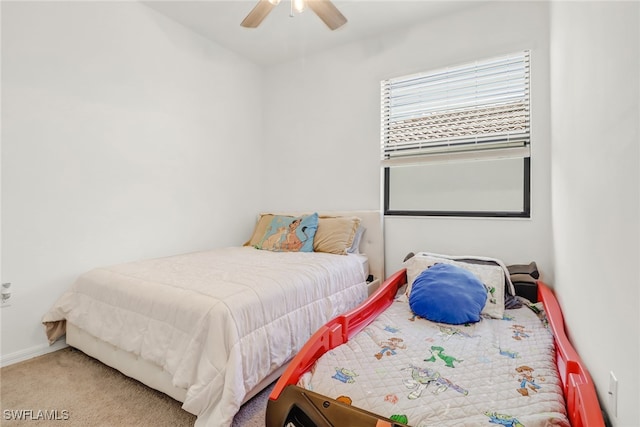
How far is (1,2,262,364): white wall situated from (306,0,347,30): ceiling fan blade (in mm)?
1610

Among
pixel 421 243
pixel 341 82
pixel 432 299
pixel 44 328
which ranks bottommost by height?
pixel 44 328

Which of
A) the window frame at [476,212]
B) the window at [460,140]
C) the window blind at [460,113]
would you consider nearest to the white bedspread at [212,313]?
the window frame at [476,212]

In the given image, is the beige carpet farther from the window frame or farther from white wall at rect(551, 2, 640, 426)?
the window frame

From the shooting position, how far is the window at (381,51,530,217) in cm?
254

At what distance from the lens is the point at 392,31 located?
3.01 metres

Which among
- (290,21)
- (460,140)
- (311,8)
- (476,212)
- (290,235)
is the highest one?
(290,21)

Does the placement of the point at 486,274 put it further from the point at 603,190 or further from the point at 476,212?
the point at 603,190

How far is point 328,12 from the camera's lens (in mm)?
1978

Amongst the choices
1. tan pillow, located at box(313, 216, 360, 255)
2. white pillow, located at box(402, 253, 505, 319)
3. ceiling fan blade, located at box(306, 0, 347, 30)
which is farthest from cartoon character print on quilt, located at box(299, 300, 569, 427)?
ceiling fan blade, located at box(306, 0, 347, 30)

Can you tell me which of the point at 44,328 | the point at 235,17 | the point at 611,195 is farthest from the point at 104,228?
the point at 611,195

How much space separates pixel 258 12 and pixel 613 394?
7.96ft

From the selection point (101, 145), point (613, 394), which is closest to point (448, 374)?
point (613, 394)

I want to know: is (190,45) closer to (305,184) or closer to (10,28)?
(10,28)

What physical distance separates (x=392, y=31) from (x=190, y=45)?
6.27 feet
